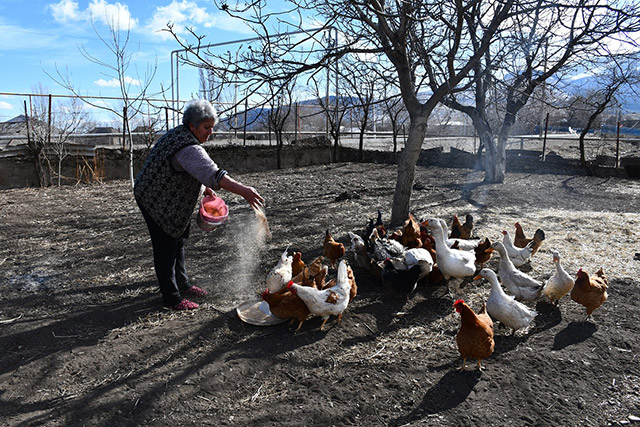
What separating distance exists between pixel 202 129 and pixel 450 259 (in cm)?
234

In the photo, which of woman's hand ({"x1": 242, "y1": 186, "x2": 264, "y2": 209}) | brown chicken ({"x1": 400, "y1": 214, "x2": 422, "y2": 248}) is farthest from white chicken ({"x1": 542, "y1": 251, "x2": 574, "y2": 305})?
woman's hand ({"x1": 242, "y1": 186, "x2": 264, "y2": 209})

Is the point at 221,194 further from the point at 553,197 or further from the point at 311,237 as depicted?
the point at 553,197

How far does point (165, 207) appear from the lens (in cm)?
332

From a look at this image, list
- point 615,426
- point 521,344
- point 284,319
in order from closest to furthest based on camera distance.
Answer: point 615,426 → point 521,344 → point 284,319

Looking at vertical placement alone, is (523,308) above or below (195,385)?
above

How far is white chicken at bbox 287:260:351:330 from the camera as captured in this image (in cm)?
332

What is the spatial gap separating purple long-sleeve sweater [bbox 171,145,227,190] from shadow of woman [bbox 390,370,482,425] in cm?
181

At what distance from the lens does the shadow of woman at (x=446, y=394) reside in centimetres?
245

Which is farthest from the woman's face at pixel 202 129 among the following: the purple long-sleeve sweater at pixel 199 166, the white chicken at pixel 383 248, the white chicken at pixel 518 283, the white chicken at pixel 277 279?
the white chicken at pixel 518 283

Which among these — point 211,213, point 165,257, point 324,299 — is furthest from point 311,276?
point 165,257

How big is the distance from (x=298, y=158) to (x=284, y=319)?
12.8 metres

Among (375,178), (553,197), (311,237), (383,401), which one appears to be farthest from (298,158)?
(383,401)

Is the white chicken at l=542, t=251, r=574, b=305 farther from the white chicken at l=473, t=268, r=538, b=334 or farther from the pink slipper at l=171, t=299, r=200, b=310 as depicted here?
the pink slipper at l=171, t=299, r=200, b=310

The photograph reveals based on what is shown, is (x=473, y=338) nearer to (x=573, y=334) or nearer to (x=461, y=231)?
(x=573, y=334)
